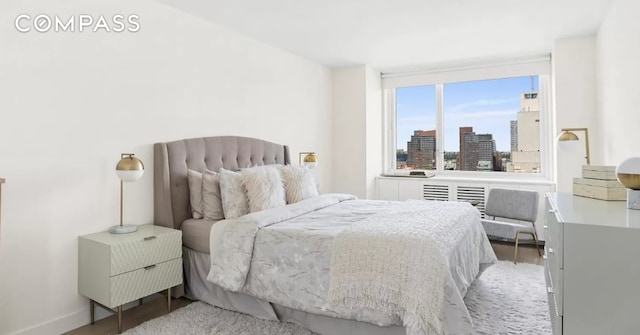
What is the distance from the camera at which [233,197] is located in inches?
121

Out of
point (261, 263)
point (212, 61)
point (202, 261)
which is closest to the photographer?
point (261, 263)

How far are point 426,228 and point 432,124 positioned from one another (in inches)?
149

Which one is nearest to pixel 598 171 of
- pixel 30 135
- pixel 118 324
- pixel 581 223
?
pixel 581 223

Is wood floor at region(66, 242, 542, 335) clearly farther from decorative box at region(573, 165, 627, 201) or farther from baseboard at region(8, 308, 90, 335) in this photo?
decorative box at region(573, 165, 627, 201)

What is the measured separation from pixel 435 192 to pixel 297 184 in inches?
98.8

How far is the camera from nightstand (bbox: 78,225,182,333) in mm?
2369

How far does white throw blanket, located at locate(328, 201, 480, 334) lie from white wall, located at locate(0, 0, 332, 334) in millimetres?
1805

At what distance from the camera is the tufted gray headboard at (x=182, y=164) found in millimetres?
3049

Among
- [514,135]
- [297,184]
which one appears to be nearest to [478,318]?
[297,184]

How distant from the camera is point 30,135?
92.6 inches

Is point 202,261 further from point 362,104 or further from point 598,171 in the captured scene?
point 362,104

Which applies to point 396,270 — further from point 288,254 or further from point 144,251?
point 144,251

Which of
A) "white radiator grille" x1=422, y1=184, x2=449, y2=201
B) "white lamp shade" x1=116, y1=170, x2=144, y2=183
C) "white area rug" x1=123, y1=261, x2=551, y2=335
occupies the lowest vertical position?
"white area rug" x1=123, y1=261, x2=551, y2=335

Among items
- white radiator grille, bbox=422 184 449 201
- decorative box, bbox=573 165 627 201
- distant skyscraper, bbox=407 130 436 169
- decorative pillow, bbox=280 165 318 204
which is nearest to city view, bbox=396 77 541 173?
distant skyscraper, bbox=407 130 436 169
